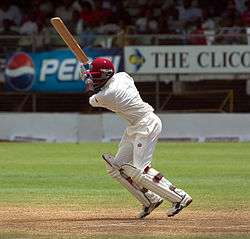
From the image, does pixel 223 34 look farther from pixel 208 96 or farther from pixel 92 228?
pixel 92 228

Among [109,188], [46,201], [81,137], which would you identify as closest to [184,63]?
[81,137]

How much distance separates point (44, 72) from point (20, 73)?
2.15 ft

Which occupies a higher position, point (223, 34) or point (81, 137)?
point (223, 34)

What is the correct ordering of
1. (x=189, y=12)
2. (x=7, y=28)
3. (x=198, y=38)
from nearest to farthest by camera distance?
(x=198, y=38) → (x=7, y=28) → (x=189, y=12)

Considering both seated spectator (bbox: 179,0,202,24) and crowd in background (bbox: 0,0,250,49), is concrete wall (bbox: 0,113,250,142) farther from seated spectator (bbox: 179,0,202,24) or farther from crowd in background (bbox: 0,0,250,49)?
seated spectator (bbox: 179,0,202,24)

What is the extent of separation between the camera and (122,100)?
11945 millimetres

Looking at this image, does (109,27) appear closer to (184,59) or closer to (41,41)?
(41,41)

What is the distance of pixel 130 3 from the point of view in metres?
31.0

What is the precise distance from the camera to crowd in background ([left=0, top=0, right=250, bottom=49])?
94.1 ft

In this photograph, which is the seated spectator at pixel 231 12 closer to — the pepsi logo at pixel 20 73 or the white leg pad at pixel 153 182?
the pepsi logo at pixel 20 73

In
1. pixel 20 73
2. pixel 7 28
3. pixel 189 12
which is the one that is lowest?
pixel 20 73

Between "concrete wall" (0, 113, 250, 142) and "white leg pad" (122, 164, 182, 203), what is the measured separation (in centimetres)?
1494

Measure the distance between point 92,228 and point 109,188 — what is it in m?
5.13

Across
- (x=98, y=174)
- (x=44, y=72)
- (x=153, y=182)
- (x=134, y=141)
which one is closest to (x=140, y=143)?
(x=134, y=141)
